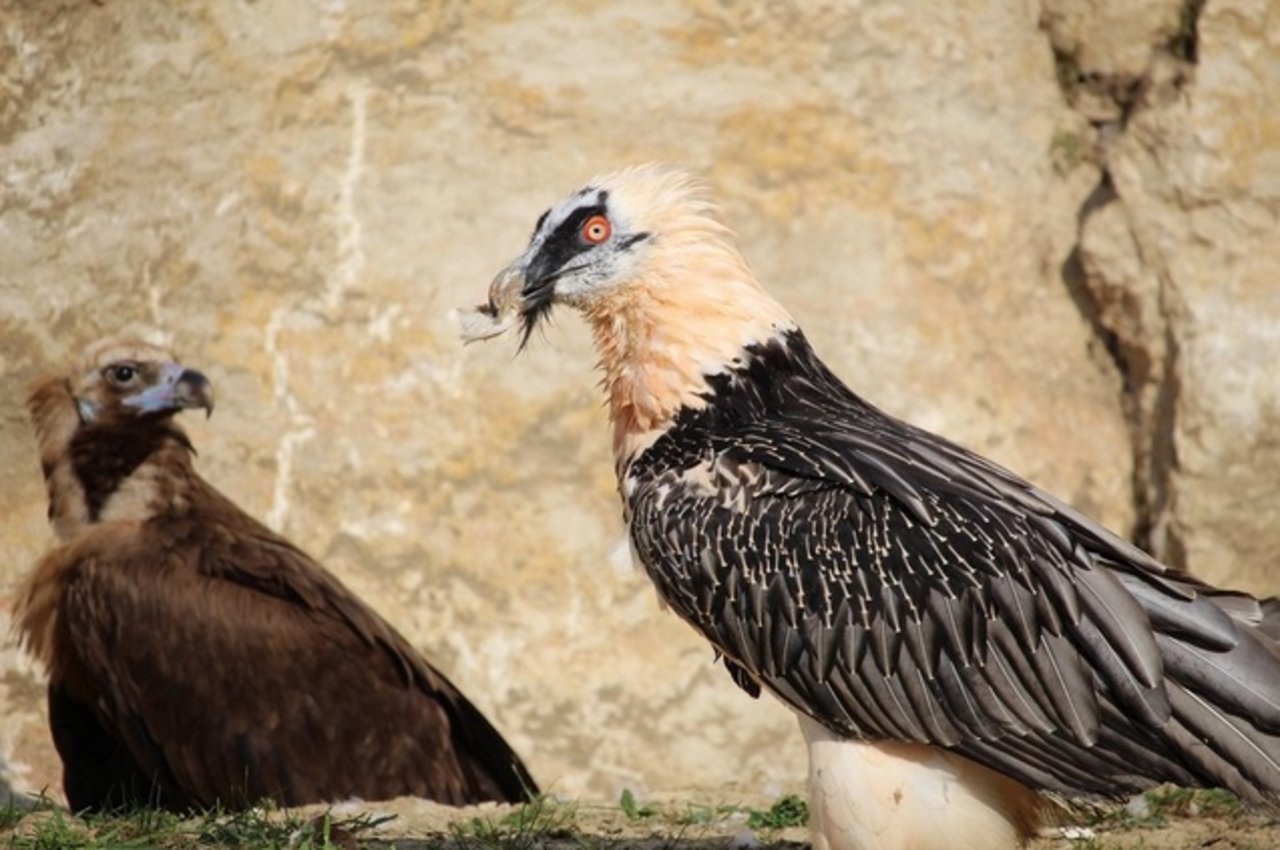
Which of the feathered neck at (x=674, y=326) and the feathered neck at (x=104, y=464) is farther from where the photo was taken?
the feathered neck at (x=104, y=464)

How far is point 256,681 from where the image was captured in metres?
8.20

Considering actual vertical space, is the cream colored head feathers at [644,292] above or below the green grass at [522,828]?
above

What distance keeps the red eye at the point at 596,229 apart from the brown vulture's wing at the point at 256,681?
257 centimetres

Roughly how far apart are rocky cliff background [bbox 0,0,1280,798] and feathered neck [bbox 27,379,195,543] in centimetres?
137

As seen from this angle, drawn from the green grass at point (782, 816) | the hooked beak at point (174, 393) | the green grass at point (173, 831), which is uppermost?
the hooked beak at point (174, 393)

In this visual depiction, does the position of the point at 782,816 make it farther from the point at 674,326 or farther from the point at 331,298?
the point at 331,298

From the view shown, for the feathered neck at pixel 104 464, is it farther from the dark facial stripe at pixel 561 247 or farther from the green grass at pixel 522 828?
the dark facial stripe at pixel 561 247

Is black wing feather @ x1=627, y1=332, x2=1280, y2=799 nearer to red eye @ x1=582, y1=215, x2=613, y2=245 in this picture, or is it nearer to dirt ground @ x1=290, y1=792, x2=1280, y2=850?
red eye @ x1=582, y1=215, x2=613, y2=245

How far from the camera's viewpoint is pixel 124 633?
316 inches

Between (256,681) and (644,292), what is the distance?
9.21ft

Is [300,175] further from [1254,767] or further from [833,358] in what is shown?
[1254,767]

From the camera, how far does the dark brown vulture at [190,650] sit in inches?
318

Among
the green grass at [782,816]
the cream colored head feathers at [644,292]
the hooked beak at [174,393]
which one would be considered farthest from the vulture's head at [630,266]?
the hooked beak at [174,393]

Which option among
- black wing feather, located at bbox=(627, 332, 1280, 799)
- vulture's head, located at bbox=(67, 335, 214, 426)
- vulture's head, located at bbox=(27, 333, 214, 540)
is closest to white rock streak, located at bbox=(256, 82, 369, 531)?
vulture's head, located at bbox=(27, 333, 214, 540)
